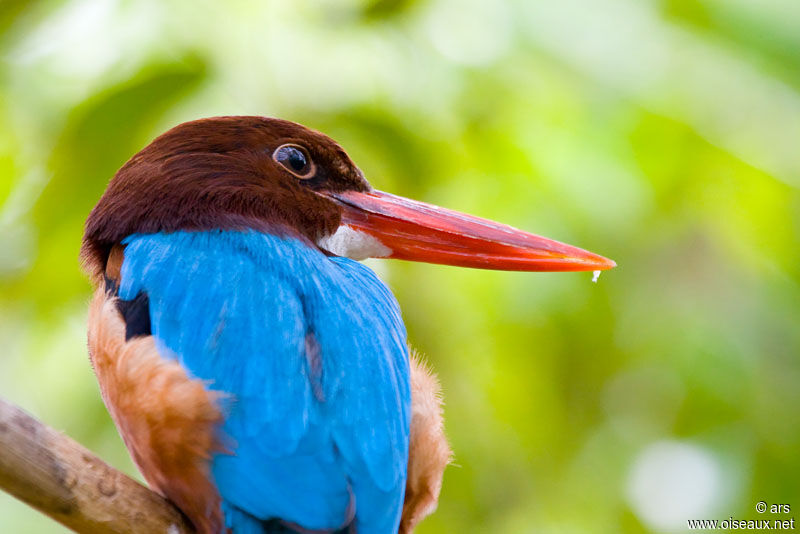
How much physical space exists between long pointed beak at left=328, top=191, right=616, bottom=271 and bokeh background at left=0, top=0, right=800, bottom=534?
36cm

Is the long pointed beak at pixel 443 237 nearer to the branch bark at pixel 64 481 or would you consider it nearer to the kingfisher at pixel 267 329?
the kingfisher at pixel 267 329

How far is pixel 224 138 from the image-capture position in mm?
2570

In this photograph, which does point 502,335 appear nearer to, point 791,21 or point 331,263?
point 331,263

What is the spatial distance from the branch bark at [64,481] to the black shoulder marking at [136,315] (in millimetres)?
332

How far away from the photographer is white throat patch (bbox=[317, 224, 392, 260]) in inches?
104

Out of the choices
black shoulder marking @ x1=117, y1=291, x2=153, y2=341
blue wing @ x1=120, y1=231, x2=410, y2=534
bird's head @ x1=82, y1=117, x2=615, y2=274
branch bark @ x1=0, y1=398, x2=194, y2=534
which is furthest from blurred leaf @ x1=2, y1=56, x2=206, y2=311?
branch bark @ x1=0, y1=398, x2=194, y2=534

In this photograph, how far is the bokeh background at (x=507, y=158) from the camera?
300 centimetres

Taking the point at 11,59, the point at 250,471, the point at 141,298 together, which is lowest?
the point at 250,471

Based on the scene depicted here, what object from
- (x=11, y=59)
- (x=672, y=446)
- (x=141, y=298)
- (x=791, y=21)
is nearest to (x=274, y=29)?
(x=11, y=59)

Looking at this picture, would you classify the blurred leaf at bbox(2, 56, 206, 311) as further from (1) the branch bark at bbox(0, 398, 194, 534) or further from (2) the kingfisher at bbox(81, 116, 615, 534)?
(1) the branch bark at bbox(0, 398, 194, 534)

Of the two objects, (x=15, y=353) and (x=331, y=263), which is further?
(x=15, y=353)

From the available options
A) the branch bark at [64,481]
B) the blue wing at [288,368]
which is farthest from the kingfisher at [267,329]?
the branch bark at [64,481]

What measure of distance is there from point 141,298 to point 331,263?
1.51 feet

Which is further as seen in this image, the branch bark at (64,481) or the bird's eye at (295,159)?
the bird's eye at (295,159)
